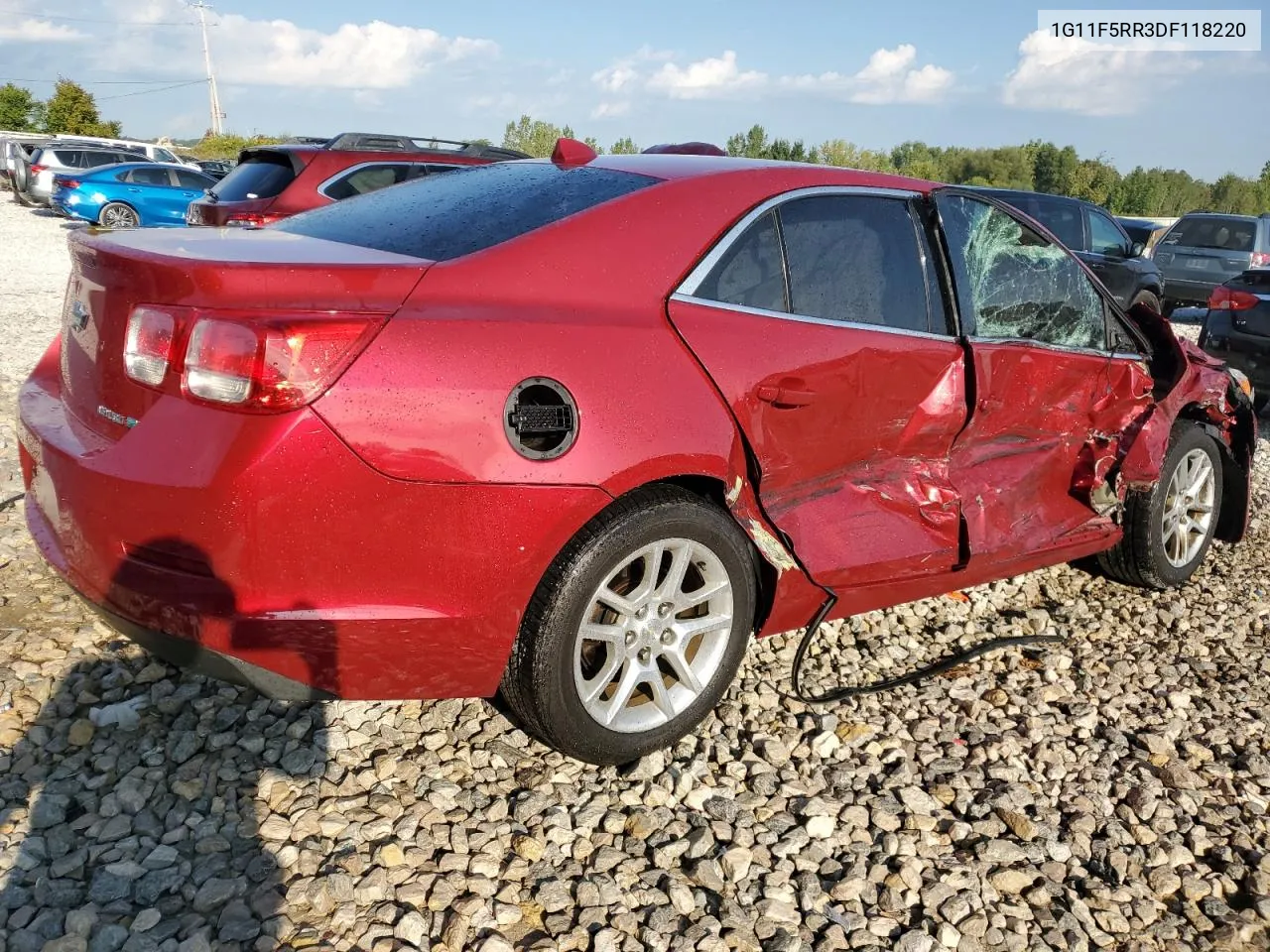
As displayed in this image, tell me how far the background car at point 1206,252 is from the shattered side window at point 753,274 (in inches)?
587

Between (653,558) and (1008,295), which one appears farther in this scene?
(1008,295)

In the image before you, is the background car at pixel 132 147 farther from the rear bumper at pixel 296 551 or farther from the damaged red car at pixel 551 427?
the rear bumper at pixel 296 551

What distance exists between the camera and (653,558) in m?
2.77

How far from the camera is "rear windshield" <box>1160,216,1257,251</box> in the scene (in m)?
15.5

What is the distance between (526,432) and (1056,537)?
2516 mm

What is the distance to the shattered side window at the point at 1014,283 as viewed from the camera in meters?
3.60

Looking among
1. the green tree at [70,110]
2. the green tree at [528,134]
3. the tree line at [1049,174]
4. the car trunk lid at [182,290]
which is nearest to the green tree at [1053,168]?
the tree line at [1049,174]

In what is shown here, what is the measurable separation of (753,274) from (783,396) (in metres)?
0.37

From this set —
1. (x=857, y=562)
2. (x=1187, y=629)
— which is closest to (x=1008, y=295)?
(x=857, y=562)

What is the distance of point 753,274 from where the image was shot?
2.97 meters

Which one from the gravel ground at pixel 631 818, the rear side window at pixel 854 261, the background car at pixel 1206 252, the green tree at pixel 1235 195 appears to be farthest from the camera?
the green tree at pixel 1235 195

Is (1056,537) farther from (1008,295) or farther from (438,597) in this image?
(438,597)

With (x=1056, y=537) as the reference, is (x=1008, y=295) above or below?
above

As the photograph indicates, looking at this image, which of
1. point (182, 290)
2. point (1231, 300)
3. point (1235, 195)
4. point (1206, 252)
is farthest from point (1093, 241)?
point (1235, 195)
